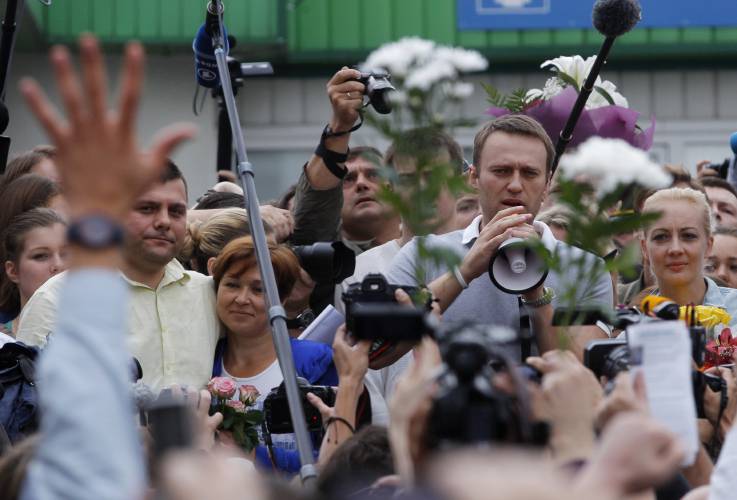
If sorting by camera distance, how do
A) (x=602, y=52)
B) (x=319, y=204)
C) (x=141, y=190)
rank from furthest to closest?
1. (x=319, y=204)
2. (x=602, y=52)
3. (x=141, y=190)

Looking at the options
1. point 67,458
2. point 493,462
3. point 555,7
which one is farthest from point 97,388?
point 555,7

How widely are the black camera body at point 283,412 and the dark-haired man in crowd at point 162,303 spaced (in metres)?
0.47

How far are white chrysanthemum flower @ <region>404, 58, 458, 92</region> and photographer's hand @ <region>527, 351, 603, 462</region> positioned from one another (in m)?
0.72

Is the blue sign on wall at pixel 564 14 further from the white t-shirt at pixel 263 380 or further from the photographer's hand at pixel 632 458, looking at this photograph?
the photographer's hand at pixel 632 458

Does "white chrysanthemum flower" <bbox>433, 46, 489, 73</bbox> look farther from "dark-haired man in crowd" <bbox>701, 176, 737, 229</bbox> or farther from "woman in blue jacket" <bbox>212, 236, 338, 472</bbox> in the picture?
"dark-haired man in crowd" <bbox>701, 176, 737, 229</bbox>

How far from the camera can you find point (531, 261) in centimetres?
471

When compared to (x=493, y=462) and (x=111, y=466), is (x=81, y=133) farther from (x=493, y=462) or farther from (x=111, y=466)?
(x=493, y=462)

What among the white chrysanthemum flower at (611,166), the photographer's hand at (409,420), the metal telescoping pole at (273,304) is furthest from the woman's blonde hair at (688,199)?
the photographer's hand at (409,420)

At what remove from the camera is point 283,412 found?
474 centimetres

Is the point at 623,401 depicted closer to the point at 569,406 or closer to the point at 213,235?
the point at 569,406

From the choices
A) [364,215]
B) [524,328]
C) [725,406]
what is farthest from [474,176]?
[725,406]

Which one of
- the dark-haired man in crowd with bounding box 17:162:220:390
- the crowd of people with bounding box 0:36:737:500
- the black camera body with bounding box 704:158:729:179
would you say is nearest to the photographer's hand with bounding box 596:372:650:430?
the crowd of people with bounding box 0:36:737:500

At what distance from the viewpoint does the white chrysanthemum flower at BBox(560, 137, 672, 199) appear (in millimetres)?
3166

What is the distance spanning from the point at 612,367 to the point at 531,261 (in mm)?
1105
